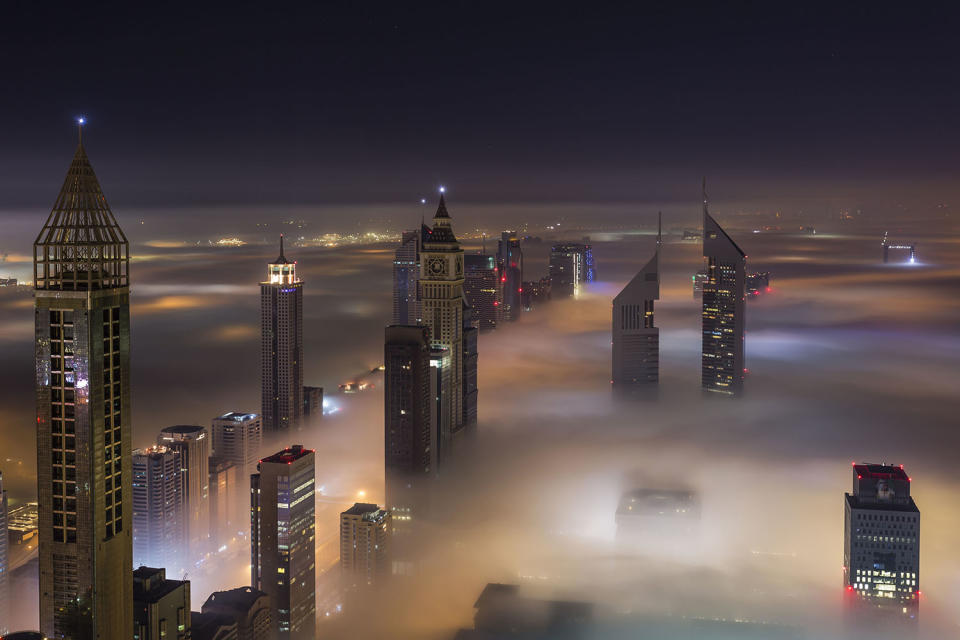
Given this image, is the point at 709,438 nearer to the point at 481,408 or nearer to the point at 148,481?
the point at 481,408

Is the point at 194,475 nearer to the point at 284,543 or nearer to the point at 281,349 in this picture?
the point at 284,543

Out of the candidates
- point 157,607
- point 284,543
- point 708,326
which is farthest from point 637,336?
point 157,607

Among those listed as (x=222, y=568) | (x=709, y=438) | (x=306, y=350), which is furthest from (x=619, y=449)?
(x=306, y=350)

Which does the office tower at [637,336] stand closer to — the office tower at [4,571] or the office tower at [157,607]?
the office tower at [4,571]

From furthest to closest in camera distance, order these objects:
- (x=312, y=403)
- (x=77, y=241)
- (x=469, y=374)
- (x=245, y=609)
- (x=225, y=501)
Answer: (x=469, y=374) < (x=312, y=403) < (x=225, y=501) < (x=245, y=609) < (x=77, y=241)

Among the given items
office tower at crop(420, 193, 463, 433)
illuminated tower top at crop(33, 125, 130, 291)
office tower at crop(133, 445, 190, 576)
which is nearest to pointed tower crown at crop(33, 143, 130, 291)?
illuminated tower top at crop(33, 125, 130, 291)

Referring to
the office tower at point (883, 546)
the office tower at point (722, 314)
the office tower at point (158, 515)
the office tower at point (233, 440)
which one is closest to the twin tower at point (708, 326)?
the office tower at point (722, 314)
